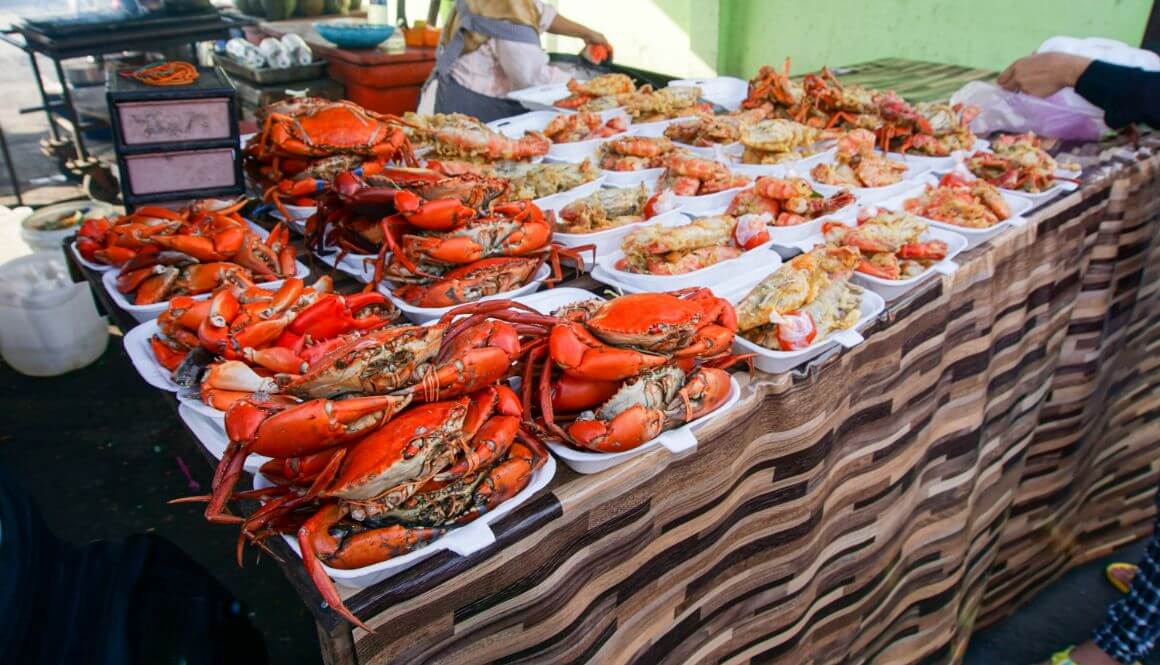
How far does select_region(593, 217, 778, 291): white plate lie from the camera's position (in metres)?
1.90

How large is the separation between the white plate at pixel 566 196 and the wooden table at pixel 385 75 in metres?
3.81

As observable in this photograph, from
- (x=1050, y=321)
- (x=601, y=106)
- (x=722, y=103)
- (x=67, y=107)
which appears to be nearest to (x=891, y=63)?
(x=722, y=103)

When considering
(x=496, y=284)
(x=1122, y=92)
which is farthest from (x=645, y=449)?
(x=1122, y=92)

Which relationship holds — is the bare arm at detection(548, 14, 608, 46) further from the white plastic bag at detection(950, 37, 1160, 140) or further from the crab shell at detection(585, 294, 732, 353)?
the crab shell at detection(585, 294, 732, 353)

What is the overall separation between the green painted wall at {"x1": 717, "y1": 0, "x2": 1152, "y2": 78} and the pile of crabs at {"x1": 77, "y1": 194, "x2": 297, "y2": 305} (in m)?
5.68

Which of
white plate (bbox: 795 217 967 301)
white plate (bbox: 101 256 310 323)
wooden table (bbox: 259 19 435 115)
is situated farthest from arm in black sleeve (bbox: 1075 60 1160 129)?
wooden table (bbox: 259 19 435 115)

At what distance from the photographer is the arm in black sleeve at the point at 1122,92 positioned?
9.74 ft

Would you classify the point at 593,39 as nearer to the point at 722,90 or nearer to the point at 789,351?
the point at 722,90

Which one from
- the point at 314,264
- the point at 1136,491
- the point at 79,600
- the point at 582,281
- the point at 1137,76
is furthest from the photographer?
the point at 1136,491

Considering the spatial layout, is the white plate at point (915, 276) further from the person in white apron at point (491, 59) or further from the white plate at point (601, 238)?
the person in white apron at point (491, 59)

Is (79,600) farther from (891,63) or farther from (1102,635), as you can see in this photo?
(891,63)

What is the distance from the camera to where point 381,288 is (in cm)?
193

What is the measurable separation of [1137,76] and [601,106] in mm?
2268

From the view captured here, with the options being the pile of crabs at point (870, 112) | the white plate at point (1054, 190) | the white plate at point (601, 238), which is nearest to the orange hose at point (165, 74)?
the white plate at point (601, 238)
